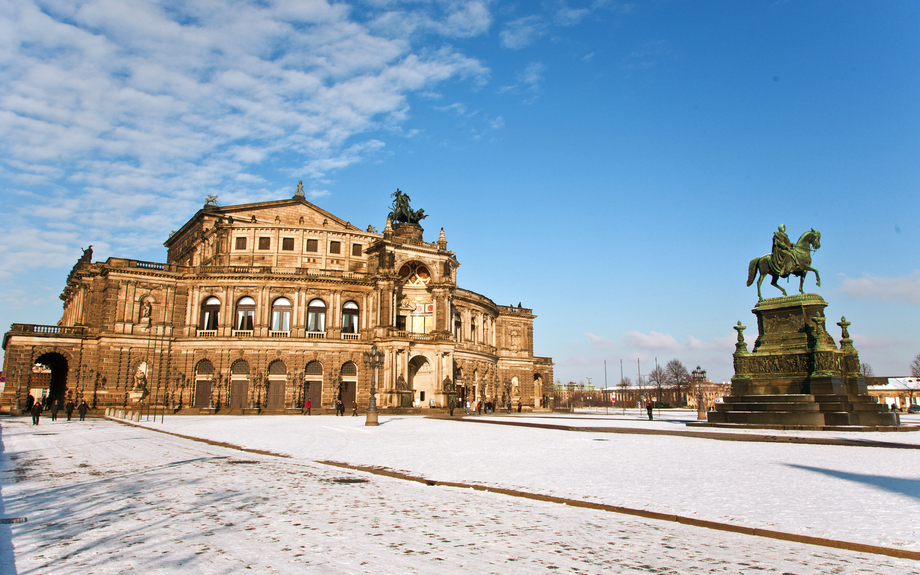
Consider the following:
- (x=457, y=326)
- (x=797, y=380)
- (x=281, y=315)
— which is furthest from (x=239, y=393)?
(x=797, y=380)

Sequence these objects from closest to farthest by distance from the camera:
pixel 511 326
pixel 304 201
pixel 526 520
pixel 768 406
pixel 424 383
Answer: pixel 526 520 → pixel 768 406 → pixel 424 383 → pixel 304 201 → pixel 511 326

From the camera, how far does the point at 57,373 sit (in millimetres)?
62875

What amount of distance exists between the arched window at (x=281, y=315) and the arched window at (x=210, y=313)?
5446 mm

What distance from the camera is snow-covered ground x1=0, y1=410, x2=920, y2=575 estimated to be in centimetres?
641

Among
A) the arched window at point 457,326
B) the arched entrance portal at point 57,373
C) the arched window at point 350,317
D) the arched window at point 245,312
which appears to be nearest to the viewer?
the arched window at point 245,312

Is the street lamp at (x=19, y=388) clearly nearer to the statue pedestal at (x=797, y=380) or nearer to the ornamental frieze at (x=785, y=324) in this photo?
the statue pedestal at (x=797, y=380)

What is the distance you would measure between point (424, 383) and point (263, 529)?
53.9 metres

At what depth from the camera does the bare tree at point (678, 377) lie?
12122cm

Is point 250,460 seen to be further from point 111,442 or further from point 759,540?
point 759,540

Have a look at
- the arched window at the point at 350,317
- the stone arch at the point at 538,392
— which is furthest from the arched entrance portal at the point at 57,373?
the stone arch at the point at 538,392

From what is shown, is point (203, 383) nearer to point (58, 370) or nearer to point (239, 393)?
point (239, 393)

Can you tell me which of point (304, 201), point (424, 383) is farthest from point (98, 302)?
point (424, 383)

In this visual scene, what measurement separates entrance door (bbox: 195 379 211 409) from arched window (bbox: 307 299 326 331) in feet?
35.7

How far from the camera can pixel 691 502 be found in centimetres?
970
